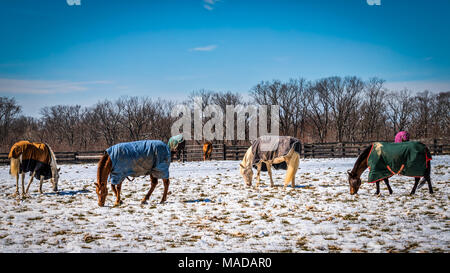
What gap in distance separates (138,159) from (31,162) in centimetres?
437

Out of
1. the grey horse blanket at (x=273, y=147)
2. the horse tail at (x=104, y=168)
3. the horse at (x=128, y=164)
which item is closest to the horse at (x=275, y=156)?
the grey horse blanket at (x=273, y=147)

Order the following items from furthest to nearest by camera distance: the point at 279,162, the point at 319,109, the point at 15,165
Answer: the point at 319,109 < the point at 279,162 < the point at 15,165

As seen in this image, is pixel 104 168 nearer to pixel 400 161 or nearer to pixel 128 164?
pixel 128 164

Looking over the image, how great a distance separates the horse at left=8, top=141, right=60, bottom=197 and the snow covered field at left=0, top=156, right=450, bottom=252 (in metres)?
0.67

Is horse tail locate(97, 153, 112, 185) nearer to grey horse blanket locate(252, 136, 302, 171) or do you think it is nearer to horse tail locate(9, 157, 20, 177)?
horse tail locate(9, 157, 20, 177)

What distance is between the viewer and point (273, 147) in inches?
415

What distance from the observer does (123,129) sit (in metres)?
54.7

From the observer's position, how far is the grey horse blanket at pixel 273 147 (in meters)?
10.4

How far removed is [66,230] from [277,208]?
4.26 meters

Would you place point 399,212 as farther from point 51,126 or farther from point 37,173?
point 51,126

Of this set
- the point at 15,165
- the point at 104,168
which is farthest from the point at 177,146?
the point at 104,168

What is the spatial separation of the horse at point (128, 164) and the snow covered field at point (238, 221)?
52cm

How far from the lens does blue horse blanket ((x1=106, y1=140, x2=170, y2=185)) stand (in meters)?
8.10
